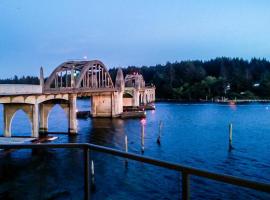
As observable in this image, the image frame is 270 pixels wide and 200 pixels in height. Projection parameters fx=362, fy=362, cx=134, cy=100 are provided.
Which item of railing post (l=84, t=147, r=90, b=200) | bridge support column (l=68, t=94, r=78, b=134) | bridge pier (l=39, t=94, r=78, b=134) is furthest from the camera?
bridge support column (l=68, t=94, r=78, b=134)

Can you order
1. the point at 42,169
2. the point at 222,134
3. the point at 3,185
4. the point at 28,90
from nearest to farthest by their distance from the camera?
the point at 3,185 → the point at 42,169 → the point at 28,90 → the point at 222,134

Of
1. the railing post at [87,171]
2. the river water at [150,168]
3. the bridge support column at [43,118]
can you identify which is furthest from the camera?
the bridge support column at [43,118]

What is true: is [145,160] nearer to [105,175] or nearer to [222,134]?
[105,175]

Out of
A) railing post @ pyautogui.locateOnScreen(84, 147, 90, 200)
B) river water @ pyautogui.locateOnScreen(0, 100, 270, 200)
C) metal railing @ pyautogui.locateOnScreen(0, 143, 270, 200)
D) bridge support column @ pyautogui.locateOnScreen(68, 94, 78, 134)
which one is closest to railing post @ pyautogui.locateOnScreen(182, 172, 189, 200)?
metal railing @ pyautogui.locateOnScreen(0, 143, 270, 200)

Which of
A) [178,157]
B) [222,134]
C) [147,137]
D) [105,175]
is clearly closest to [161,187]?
[105,175]

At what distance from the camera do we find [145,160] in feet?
16.9

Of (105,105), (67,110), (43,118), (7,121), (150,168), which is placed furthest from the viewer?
(105,105)

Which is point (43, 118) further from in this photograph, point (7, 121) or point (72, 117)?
point (7, 121)

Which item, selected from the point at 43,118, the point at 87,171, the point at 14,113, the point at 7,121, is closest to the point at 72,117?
the point at 43,118

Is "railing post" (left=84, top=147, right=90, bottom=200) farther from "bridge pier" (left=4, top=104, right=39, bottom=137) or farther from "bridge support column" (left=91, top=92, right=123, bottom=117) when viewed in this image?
"bridge support column" (left=91, top=92, right=123, bottom=117)

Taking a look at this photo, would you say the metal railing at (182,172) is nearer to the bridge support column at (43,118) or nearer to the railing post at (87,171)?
the railing post at (87,171)

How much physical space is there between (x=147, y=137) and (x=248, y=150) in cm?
2017

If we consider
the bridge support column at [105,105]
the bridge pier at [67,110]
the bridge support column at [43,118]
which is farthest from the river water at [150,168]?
the bridge support column at [105,105]

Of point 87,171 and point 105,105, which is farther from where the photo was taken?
point 105,105
